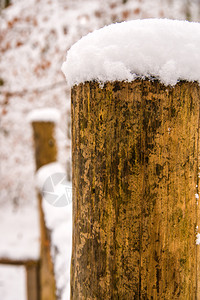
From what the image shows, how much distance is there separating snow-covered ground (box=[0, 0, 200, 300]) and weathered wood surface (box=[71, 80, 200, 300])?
5145 mm

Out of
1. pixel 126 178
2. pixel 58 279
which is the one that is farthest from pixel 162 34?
pixel 58 279

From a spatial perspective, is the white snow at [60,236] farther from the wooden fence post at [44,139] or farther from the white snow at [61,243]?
the wooden fence post at [44,139]

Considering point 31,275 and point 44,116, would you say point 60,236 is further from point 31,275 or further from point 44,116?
point 31,275

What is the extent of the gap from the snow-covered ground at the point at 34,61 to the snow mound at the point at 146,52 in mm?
5116

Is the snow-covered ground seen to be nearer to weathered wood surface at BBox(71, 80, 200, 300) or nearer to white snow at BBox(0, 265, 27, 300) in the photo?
white snow at BBox(0, 265, 27, 300)

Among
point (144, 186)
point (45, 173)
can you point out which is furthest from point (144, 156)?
point (45, 173)

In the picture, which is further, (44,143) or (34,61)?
(34,61)

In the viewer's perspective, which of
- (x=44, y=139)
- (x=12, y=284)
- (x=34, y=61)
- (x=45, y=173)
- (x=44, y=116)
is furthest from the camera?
(x=34, y=61)

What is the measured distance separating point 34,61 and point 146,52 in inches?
289

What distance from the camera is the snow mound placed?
53cm

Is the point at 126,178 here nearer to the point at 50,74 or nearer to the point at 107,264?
the point at 107,264

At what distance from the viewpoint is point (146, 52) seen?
21.2 inches

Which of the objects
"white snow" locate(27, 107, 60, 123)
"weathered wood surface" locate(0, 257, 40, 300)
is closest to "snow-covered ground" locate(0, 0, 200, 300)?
"weathered wood surface" locate(0, 257, 40, 300)

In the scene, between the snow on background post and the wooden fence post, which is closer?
the snow on background post
